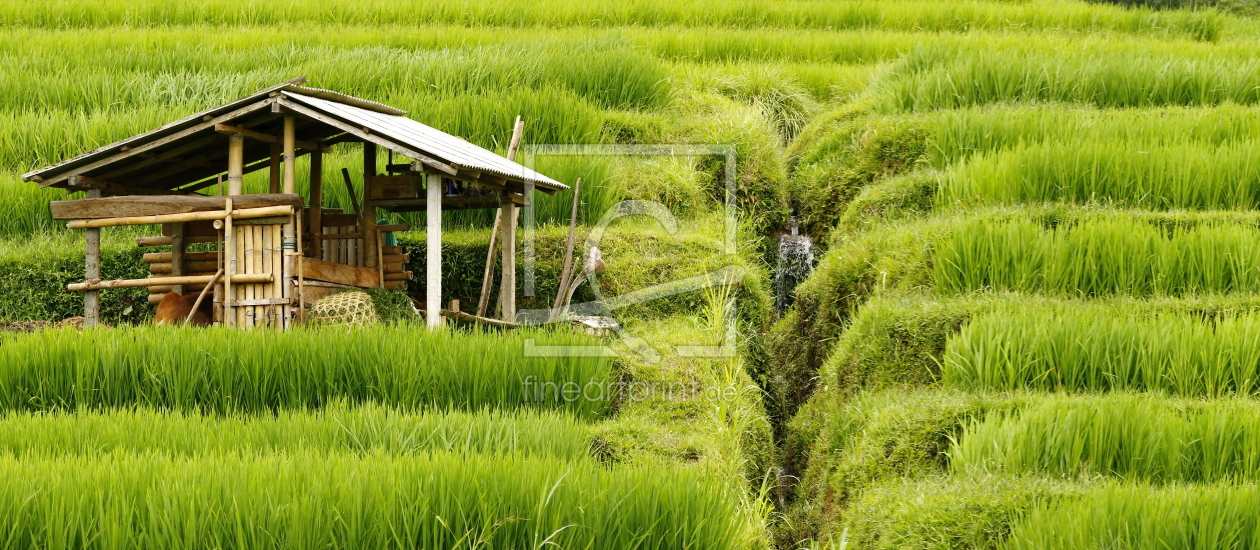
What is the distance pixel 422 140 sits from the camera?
6512mm

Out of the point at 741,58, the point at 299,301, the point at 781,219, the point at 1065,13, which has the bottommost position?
the point at 299,301

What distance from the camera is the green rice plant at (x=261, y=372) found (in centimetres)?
535

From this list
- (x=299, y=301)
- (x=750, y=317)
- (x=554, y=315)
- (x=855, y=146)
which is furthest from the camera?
(x=855, y=146)

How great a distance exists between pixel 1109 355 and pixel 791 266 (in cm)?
Result: 374

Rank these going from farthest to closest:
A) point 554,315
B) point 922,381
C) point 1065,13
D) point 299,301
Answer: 1. point 1065,13
2. point 554,315
3. point 299,301
4. point 922,381

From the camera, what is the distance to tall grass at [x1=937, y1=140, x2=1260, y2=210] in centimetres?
718

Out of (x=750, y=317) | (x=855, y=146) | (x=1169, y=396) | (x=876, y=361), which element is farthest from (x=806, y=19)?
(x=1169, y=396)

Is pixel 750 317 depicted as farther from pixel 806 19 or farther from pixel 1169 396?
pixel 806 19

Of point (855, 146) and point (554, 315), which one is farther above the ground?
point (855, 146)

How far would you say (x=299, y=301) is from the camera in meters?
6.42

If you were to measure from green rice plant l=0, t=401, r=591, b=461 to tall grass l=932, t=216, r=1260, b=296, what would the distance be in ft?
9.92

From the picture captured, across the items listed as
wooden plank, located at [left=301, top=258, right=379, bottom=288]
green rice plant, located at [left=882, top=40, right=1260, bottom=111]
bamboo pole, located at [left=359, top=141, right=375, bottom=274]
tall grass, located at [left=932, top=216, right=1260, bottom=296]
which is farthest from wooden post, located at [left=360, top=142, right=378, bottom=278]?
green rice plant, located at [left=882, top=40, right=1260, bottom=111]

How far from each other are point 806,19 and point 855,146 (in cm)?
527

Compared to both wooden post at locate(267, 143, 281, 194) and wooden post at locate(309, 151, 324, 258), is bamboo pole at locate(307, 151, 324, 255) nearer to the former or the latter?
wooden post at locate(309, 151, 324, 258)
